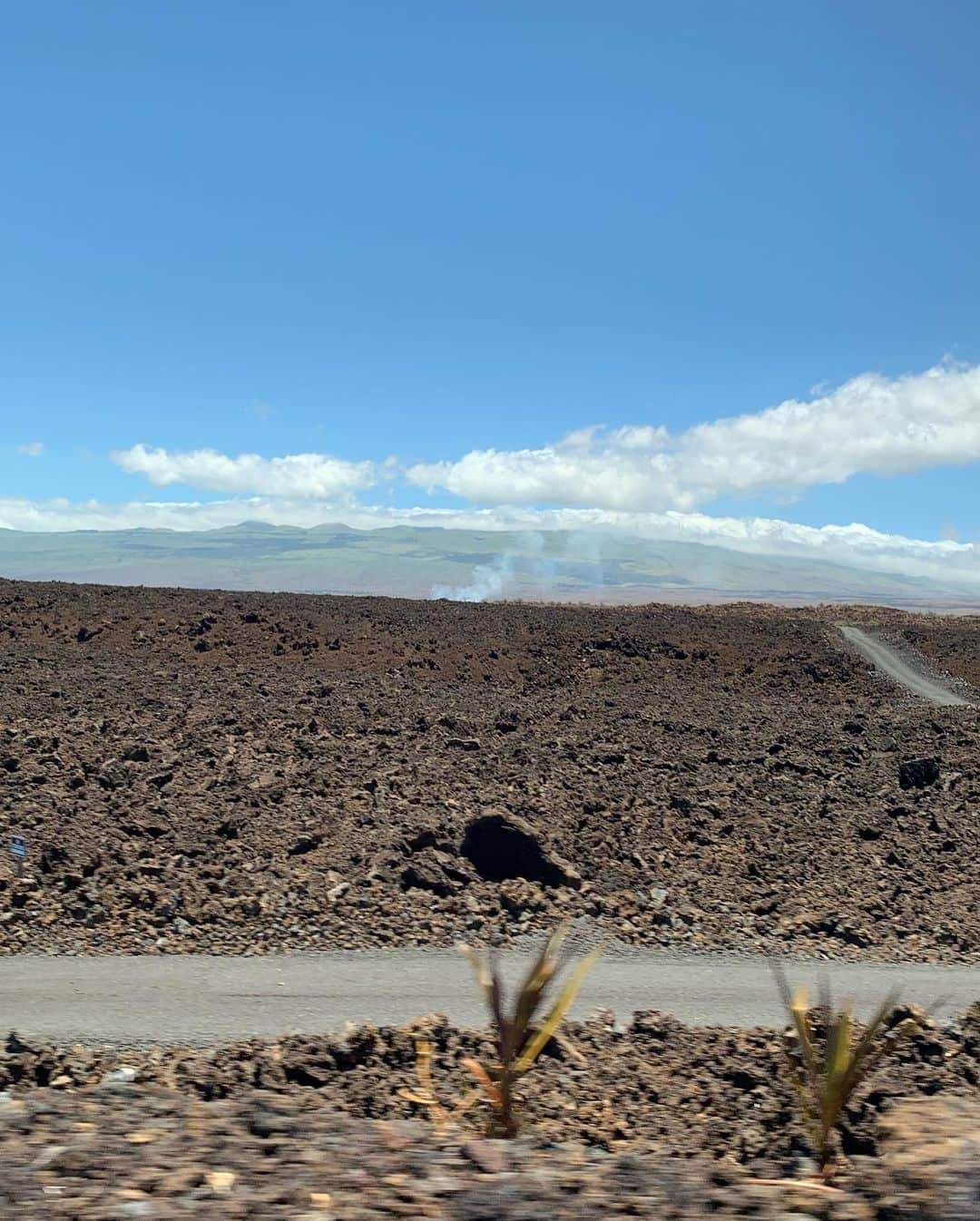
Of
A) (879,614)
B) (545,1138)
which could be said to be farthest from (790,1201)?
(879,614)

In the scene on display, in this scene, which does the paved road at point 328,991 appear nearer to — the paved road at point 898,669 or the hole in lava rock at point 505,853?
the hole in lava rock at point 505,853

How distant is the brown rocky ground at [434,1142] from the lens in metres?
4.00

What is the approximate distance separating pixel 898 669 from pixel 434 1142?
33.7 meters

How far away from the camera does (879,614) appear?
2025 inches

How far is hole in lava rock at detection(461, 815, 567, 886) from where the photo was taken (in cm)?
1285

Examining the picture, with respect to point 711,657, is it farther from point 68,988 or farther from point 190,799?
point 68,988

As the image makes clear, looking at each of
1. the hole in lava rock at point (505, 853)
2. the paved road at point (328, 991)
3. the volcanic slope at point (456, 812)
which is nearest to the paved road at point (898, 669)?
the volcanic slope at point (456, 812)

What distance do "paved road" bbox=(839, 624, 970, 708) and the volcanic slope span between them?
509cm

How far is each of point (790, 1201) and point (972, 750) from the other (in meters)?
17.3

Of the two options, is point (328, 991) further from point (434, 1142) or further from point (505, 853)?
point (434, 1142)

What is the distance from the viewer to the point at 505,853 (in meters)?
13.1

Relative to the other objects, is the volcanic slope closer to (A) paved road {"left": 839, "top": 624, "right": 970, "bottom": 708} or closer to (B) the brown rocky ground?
(B) the brown rocky ground

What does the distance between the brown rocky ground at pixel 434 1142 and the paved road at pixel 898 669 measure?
22.7m

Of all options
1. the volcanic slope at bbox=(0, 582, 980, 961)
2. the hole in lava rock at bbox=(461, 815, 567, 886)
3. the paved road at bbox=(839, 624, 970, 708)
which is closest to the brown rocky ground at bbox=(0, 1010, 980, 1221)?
the volcanic slope at bbox=(0, 582, 980, 961)
